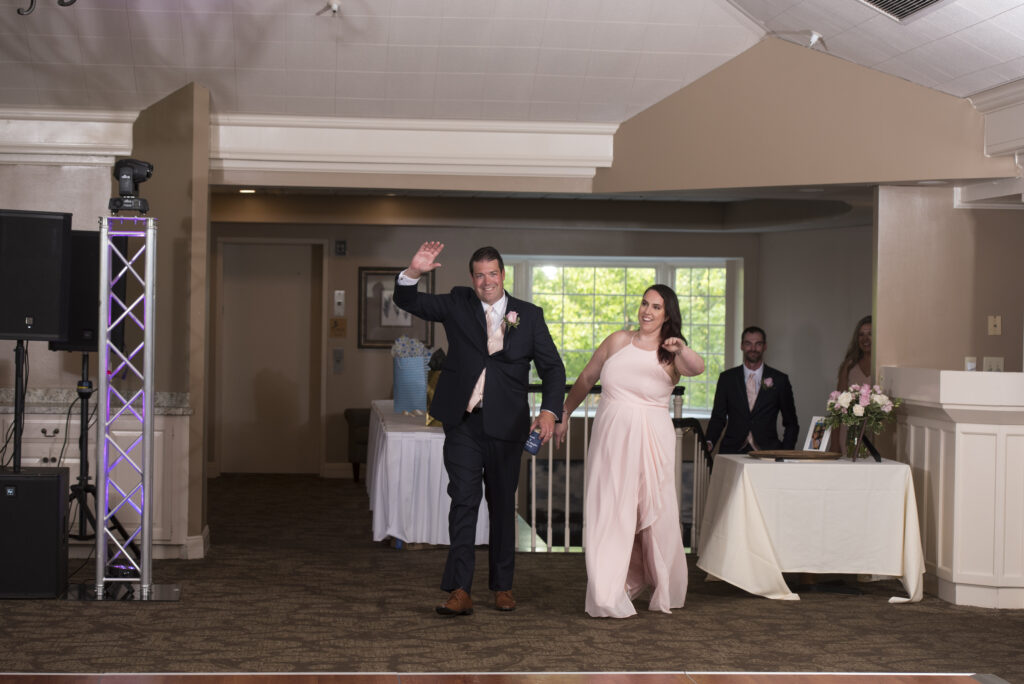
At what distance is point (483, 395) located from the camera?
4.64 m

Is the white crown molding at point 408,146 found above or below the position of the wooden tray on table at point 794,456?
above

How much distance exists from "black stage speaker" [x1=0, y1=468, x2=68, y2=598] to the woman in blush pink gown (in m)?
2.34

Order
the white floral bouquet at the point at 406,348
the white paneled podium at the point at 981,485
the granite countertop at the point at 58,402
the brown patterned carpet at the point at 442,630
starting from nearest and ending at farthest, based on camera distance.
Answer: the brown patterned carpet at the point at 442,630
the white paneled podium at the point at 981,485
the granite countertop at the point at 58,402
the white floral bouquet at the point at 406,348

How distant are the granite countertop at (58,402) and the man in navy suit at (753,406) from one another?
10.2ft

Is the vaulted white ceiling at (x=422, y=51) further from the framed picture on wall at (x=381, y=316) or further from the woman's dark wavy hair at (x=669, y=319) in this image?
the framed picture on wall at (x=381, y=316)

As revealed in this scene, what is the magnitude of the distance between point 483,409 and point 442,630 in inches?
35.7

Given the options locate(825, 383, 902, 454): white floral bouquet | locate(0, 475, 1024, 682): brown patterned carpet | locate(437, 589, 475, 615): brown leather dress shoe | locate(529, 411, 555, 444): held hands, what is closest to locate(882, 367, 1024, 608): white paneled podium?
locate(0, 475, 1024, 682): brown patterned carpet

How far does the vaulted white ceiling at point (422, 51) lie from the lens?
565 cm

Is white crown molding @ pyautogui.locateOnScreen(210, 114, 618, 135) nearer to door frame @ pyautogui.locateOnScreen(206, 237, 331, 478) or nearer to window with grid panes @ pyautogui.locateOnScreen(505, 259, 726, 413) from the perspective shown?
door frame @ pyautogui.locateOnScreen(206, 237, 331, 478)

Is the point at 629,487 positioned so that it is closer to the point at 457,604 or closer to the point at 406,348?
the point at 457,604

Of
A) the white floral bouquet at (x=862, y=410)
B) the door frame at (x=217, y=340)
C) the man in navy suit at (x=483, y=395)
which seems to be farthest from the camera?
the door frame at (x=217, y=340)

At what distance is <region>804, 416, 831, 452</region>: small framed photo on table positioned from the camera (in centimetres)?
600

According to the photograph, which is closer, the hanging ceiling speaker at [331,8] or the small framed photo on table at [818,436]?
the hanging ceiling speaker at [331,8]

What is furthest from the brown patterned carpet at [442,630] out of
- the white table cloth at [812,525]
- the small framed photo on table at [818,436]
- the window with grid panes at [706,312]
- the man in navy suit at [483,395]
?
the window with grid panes at [706,312]
